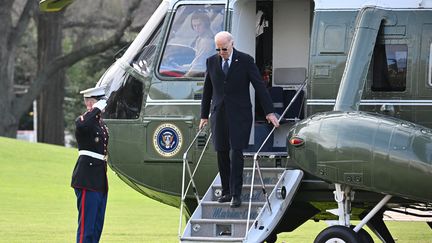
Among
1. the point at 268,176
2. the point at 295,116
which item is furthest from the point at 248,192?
the point at 295,116

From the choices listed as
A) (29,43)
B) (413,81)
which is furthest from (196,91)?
(29,43)

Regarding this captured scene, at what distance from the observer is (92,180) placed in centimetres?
1229

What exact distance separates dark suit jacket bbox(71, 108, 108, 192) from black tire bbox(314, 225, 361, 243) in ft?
8.08

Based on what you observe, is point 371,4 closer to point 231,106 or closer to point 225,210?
point 231,106

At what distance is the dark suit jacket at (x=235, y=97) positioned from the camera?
12.0m

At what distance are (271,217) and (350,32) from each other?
222 cm

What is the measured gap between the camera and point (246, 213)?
1210 cm

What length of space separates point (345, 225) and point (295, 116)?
7.01 feet

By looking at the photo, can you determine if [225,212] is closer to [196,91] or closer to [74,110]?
[196,91]

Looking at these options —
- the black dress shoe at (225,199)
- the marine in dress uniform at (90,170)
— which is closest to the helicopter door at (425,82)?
the black dress shoe at (225,199)

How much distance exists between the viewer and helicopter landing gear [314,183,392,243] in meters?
11.6

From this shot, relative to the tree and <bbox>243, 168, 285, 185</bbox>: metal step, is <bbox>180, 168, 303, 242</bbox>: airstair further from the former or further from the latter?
the tree

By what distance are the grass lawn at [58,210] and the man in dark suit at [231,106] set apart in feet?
15.0

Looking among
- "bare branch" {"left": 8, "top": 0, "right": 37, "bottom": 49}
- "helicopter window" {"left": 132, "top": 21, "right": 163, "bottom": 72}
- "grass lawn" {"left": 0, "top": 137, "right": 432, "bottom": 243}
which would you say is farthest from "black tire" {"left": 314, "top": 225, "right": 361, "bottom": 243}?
"bare branch" {"left": 8, "top": 0, "right": 37, "bottom": 49}
